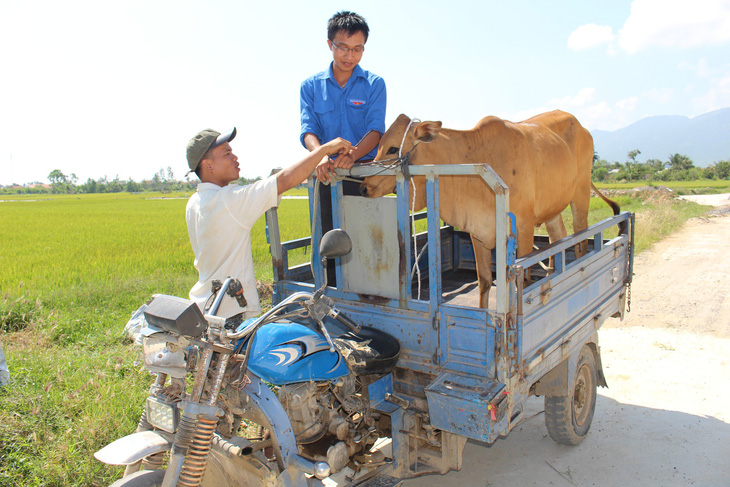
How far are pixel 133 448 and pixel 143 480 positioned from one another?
14 centimetres

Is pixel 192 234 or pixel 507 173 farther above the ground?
pixel 507 173

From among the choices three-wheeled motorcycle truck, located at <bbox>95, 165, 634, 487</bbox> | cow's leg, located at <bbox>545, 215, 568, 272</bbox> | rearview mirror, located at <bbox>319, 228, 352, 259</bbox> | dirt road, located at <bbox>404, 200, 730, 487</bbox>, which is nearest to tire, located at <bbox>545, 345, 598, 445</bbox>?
dirt road, located at <bbox>404, 200, 730, 487</bbox>

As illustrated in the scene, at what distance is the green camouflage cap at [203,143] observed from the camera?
2836 millimetres

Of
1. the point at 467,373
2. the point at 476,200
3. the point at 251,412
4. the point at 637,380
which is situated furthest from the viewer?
the point at 637,380

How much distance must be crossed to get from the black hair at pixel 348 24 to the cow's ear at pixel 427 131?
889 mm

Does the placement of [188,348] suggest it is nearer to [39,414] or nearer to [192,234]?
[192,234]

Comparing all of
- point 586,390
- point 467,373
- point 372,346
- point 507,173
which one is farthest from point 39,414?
point 586,390

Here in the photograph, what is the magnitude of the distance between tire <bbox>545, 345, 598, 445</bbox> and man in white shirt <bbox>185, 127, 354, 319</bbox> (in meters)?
2.33

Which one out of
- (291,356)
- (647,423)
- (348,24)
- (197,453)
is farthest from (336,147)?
(647,423)

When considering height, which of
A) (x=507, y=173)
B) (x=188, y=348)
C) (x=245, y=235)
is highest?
(x=507, y=173)

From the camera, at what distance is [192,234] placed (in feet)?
9.52

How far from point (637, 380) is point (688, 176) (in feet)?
191

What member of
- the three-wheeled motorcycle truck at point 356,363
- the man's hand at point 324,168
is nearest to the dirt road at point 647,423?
the three-wheeled motorcycle truck at point 356,363

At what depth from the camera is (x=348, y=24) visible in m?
3.60
